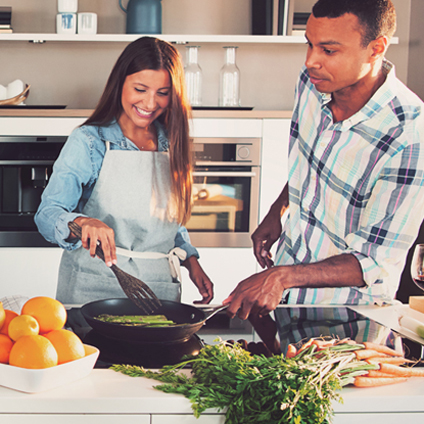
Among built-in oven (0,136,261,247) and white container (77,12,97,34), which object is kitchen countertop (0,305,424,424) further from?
white container (77,12,97,34)

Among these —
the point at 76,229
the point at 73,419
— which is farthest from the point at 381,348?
the point at 76,229

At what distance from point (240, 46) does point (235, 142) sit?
0.74 metres

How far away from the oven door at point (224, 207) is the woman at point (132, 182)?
120cm

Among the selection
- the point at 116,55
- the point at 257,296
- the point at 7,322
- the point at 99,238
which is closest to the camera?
the point at 7,322

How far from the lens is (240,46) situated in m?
3.23

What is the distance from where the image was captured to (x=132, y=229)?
156cm

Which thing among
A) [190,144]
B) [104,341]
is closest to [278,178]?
[190,144]

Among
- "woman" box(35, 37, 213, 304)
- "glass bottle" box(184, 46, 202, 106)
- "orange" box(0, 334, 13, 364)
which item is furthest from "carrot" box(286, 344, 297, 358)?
"glass bottle" box(184, 46, 202, 106)

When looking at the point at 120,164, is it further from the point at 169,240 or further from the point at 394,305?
the point at 394,305

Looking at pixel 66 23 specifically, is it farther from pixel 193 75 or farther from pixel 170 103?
pixel 170 103

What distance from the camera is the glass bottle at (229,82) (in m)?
3.06

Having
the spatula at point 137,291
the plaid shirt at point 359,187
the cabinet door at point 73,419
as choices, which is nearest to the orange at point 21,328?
the cabinet door at point 73,419

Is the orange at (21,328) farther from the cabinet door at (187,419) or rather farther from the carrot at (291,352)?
the carrot at (291,352)

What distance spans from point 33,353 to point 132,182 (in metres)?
0.92
